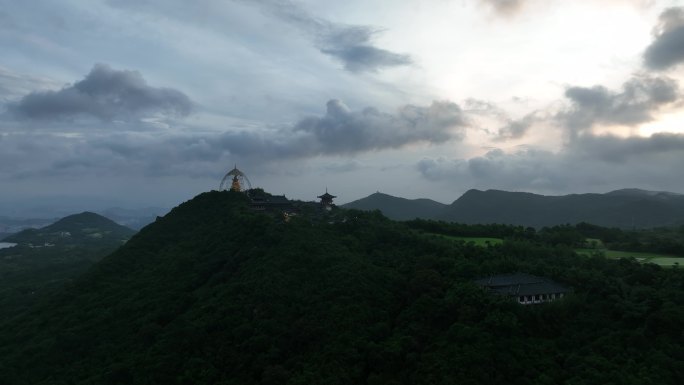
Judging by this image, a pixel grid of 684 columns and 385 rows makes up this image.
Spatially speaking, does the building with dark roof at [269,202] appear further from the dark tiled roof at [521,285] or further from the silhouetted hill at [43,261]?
the silhouetted hill at [43,261]

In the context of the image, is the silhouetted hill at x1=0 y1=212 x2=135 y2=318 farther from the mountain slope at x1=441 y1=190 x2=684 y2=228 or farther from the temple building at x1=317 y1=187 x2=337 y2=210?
the mountain slope at x1=441 y1=190 x2=684 y2=228

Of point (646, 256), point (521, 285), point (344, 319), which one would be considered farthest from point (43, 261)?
point (646, 256)

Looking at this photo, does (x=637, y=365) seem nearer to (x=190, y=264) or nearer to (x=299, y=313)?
(x=299, y=313)

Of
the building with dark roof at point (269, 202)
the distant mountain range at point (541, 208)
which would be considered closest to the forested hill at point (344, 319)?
the building with dark roof at point (269, 202)

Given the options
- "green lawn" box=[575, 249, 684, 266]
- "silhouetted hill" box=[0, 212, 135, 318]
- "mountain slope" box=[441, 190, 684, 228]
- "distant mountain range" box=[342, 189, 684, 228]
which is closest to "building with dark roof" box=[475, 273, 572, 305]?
"green lawn" box=[575, 249, 684, 266]

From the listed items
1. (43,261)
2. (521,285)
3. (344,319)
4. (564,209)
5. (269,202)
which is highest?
(564,209)

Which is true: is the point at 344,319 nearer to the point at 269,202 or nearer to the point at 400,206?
the point at 269,202

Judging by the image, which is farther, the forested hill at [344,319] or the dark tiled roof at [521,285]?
the dark tiled roof at [521,285]
